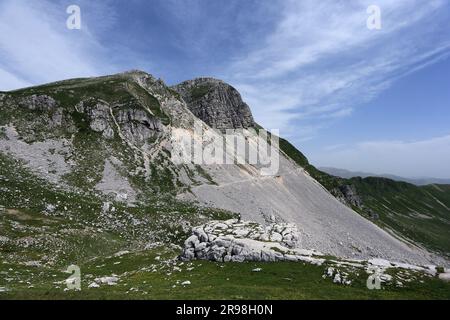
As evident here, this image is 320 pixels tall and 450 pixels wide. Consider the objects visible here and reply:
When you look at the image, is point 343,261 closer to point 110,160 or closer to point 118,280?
point 118,280

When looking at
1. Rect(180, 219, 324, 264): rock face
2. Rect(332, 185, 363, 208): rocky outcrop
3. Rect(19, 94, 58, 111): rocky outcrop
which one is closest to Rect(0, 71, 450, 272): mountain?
Rect(19, 94, 58, 111): rocky outcrop

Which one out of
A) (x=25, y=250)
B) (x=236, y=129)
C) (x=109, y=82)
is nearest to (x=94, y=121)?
(x=109, y=82)

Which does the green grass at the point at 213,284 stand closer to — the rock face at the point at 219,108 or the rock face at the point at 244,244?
the rock face at the point at 244,244

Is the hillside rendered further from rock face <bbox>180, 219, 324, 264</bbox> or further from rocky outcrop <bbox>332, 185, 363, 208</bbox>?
rocky outcrop <bbox>332, 185, 363, 208</bbox>

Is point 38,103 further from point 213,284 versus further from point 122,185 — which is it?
point 213,284

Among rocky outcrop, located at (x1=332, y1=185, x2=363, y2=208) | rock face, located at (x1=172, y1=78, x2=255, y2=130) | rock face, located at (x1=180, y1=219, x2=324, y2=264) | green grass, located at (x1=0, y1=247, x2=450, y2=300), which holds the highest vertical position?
rock face, located at (x1=172, y1=78, x2=255, y2=130)
